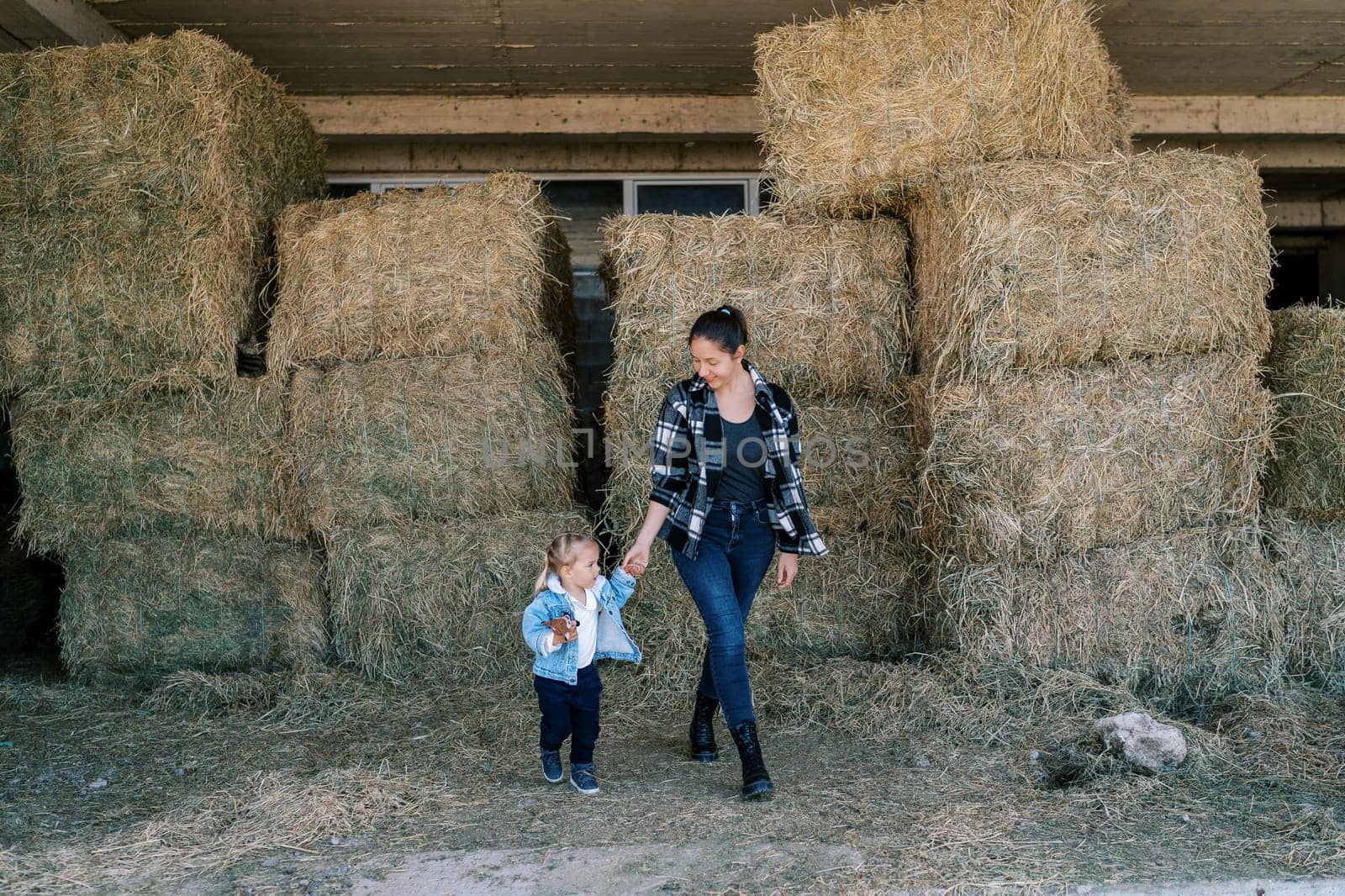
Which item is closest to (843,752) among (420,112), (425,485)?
(425,485)

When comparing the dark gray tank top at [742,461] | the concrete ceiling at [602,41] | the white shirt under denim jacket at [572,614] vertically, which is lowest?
the white shirt under denim jacket at [572,614]

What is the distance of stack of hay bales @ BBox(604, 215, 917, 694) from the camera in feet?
15.7

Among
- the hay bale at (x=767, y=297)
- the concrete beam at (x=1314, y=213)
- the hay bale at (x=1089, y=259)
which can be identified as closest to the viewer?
the hay bale at (x=1089, y=259)

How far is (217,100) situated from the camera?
16.1 ft

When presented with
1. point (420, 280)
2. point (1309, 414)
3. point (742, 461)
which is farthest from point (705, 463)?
point (1309, 414)

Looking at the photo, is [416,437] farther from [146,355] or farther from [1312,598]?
[1312,598]

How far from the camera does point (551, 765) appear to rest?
3744 mm

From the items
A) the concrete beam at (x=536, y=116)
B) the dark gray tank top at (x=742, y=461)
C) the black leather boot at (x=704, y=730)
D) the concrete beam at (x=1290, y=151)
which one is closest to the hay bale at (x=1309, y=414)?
the dark gray tank top at (x=742, y=461)

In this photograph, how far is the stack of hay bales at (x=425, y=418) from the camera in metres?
4.94

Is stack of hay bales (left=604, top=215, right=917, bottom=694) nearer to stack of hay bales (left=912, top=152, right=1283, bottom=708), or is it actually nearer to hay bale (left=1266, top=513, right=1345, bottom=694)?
stack of hay bales (left=912, top=152, right=1283, bottom=708)

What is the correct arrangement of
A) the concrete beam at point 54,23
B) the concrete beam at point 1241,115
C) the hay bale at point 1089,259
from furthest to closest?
the concrete beam at point 1241,115
the concrete beam at point 54,23
the hay bale at point 1089,259

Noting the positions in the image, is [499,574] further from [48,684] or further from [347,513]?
[48,684]

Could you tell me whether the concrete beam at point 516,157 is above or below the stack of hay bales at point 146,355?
above

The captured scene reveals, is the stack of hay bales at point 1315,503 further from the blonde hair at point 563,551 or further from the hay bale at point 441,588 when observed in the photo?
the hay bale at point 441,588
